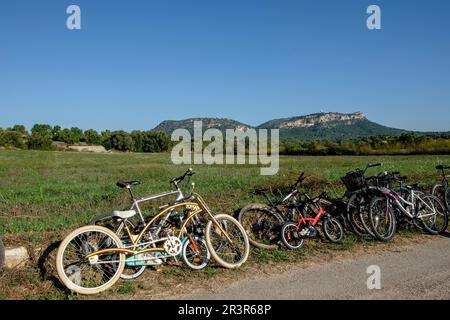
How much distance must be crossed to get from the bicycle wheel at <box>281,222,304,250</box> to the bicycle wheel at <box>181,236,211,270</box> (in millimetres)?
1635

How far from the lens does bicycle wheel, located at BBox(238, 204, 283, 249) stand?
8.09m

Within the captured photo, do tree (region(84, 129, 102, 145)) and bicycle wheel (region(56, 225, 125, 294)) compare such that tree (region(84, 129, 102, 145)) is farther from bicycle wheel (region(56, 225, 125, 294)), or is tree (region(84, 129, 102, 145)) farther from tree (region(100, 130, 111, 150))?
bicycle wheel (region(56, 225, 125, 294))

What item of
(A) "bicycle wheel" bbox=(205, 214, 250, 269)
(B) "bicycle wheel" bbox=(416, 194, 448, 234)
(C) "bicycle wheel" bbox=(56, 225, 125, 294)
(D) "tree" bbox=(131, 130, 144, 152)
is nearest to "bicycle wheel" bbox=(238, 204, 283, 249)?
(A) "bicycle wheel" bbox=(205, 214, 250, 269)

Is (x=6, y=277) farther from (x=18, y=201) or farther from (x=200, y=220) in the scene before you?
(x=18, y=201)

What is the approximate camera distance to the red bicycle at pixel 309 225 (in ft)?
25.5

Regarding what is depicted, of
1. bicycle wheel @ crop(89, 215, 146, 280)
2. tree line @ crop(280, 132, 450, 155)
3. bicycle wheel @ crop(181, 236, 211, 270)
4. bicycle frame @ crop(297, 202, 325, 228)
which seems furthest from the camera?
tree line @ crop(280, 132, 450, 155)

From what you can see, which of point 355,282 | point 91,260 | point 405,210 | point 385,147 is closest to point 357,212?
point 405,210

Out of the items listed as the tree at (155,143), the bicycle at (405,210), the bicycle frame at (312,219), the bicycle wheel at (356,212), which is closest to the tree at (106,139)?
the tree at (155,143)

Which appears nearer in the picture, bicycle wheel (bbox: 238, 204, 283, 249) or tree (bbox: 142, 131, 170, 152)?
bicycle wheel (bbox: 238, 204, 283, 249)

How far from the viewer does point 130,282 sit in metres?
6.07

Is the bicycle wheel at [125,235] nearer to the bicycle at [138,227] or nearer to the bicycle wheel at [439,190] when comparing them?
the bicycle at [138,227]

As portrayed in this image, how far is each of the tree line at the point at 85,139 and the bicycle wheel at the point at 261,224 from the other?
299ft
